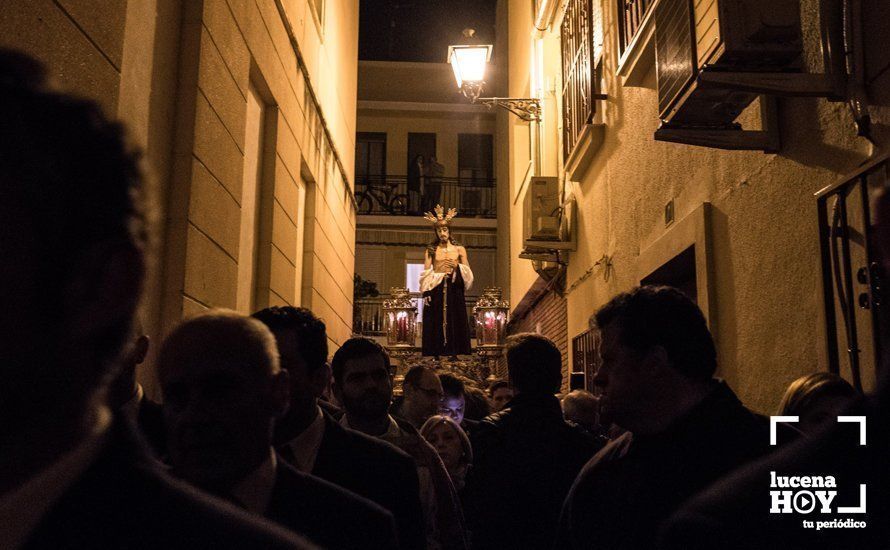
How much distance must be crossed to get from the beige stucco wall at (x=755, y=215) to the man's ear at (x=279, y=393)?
264 cm

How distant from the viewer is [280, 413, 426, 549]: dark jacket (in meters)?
2.66

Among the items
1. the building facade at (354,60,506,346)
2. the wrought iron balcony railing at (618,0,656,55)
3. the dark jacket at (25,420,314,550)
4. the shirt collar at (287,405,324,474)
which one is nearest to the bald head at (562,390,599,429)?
the wrought iron balcony railing at (618,0,656,55)

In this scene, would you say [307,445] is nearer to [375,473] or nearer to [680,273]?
[375,473]

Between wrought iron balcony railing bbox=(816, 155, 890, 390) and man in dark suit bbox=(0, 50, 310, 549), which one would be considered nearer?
man in dark suit bbox=(0, 50, 310, 549)

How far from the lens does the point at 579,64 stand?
10.2 meters

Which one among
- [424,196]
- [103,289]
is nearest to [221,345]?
[103,289]

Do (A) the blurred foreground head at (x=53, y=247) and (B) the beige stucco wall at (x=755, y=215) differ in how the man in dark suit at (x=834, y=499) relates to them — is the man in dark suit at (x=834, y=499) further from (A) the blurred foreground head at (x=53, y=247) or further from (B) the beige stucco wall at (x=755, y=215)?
(B) the beige stucco wall at (x=755, y=215)

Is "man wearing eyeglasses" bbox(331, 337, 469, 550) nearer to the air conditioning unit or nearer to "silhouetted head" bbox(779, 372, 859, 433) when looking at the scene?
"silhouetted head" bbox(779, 372, 859, 433)

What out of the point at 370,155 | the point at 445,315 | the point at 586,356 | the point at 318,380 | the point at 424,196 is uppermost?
the point at 370,155

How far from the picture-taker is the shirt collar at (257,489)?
1.70m

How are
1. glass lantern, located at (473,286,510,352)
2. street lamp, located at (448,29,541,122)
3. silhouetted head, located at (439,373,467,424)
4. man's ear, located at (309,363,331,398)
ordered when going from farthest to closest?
1. glass lantern, located at (473,286,510,352)
2. street lamp, located at (448,29,541,122)
3. silhouetted head, located at (439,373,467,424)
4. man's ear, located at (309,363,331,398)

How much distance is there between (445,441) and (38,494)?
4409 millimetres

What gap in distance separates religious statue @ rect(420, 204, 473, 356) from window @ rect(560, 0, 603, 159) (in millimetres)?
4347

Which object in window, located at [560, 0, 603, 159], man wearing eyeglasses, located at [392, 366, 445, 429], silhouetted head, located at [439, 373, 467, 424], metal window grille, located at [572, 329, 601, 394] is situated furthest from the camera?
metal window grille, located at [572, 329, 601, 394]
